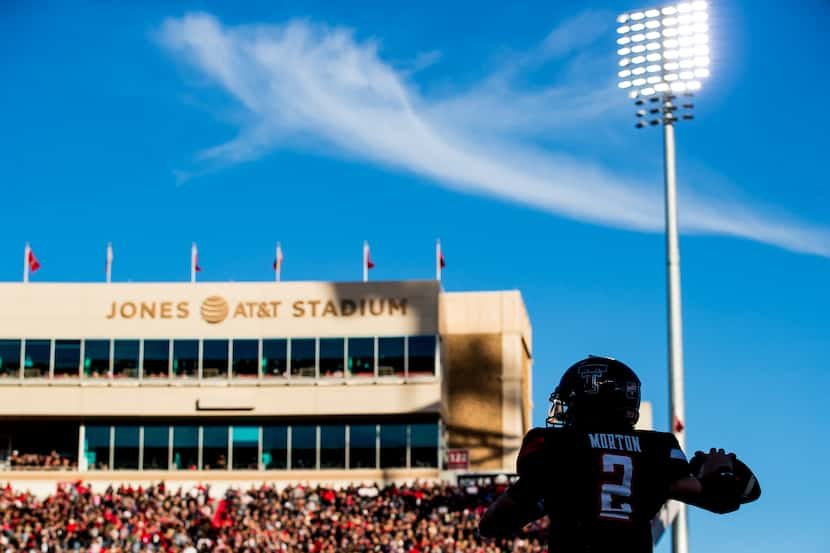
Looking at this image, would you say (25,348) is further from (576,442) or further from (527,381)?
(576,442)

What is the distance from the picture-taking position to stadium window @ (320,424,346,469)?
55844 mm

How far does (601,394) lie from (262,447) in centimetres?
5197

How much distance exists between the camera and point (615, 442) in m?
5.50

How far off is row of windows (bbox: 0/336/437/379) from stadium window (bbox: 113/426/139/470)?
2388mm

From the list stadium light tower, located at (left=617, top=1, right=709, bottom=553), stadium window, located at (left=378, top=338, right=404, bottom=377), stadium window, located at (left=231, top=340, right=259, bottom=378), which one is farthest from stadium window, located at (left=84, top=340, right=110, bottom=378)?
stadium light tower, located at (left=617, top=1, right=709, bottom=553)

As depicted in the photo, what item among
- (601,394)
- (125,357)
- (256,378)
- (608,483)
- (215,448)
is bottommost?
(608,483)

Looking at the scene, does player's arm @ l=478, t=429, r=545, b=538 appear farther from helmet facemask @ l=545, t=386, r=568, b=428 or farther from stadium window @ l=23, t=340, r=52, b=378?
stadium window @ l=23, t=340, r=52, b=378

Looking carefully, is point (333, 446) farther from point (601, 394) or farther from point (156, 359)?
point (601, 394)

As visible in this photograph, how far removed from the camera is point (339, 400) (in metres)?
55.8

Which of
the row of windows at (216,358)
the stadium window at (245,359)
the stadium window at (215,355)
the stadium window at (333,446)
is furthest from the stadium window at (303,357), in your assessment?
the stadium window at (215,355)

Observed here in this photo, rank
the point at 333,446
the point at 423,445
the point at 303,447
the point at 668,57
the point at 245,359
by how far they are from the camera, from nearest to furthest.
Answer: the point at 668,57 → the point at 423,445 → the point at 333,446 → the point at 303,447 → the point at 245,359

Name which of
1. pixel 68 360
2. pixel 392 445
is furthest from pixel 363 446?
pixel 68 360

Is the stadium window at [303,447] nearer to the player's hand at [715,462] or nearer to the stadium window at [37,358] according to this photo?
the stadium window at [37,358]

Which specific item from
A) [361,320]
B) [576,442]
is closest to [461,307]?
[361,320]
